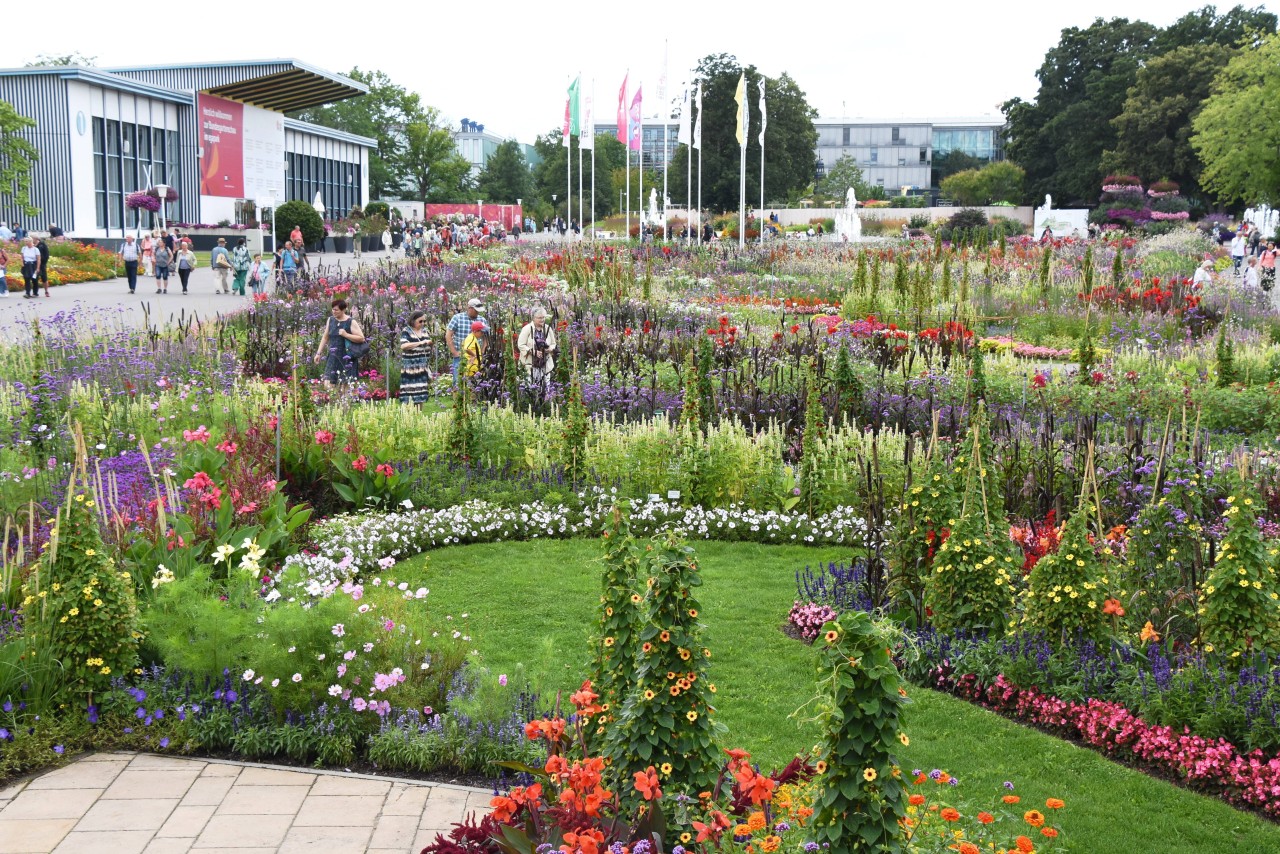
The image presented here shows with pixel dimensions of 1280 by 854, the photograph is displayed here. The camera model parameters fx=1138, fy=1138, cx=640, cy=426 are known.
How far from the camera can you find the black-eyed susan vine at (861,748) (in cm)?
295

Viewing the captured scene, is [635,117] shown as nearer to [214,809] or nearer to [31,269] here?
[31,269]

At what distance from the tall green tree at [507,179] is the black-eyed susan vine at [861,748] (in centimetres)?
8934

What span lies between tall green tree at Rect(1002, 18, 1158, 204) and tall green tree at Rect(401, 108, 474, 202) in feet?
133

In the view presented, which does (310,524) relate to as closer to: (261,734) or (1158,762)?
(261,734)

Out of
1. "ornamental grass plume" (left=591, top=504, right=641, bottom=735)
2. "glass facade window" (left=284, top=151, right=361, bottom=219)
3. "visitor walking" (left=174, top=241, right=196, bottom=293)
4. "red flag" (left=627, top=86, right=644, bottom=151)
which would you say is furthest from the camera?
"glass facade window" (left=284, top=151, right=361, bottom=219)

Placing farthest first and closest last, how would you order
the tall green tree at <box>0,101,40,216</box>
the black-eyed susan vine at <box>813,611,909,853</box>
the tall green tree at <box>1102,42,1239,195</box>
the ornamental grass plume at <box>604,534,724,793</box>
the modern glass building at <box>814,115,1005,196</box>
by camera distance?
the modern glass building at <box>814,115,1005,196</box> → the tall green tree at <box>1102,42,1239,195</box> → the tall green tree at <box>0,101,40,216</box> → the ornamental grass plume at <box>604,534,724,793</box> → the black-eyed susan vine at <box>813,611,909,853</box>

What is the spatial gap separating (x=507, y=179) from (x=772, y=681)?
87464 millimetres

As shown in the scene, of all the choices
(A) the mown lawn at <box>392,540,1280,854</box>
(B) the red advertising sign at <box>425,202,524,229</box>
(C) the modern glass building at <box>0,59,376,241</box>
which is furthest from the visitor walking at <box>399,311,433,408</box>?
(B) the red advertising sign at <box>425,202,524,229</box>

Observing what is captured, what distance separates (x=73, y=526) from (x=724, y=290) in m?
21.1

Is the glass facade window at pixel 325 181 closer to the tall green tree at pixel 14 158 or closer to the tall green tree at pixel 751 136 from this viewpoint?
the tall green tree at pixel 751 136

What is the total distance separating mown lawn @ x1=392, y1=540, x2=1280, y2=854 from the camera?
443cm

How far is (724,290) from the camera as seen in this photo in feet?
83.6

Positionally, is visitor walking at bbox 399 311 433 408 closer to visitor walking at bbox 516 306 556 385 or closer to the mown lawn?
visitor walking at bbox 516 306 556 385

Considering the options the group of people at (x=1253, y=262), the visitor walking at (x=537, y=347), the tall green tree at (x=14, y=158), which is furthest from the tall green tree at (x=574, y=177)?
the visitor walking at (x=537, y=347)
